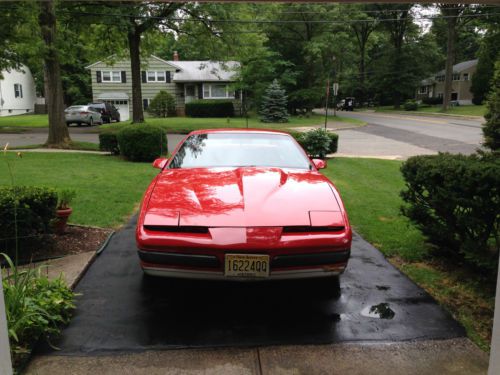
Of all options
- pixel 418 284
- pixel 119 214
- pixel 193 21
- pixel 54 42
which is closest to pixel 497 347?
pixel 418 284

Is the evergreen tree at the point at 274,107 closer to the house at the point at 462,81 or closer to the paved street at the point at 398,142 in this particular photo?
the paved street at the point at 398,142

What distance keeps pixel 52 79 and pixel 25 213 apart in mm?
12073

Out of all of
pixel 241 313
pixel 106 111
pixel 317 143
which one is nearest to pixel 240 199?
pixel 241 313

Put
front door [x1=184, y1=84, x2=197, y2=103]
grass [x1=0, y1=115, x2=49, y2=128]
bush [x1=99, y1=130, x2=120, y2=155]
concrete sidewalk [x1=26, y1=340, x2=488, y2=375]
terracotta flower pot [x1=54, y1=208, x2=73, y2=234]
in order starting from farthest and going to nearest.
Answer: front door [x1=184, y1=84, x2=197, y2=103]
grass [x1=0, y1=115, x2=49, y2=128]
bush [x1=99, y1=130, x2=120, y2=155]
terracotta flower pot [x1=54, y1=208, x2=73, y2=234]
concrete sidewalk [x1=26, y1=340, x2=488, y2=375]

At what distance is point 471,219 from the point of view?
368cm

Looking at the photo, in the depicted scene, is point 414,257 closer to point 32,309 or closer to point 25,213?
point 32,309

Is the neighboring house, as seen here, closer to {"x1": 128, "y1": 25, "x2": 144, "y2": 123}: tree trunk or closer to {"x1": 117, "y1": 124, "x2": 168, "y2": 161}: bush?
{"x1": 128, "y1": 25, "x2": 144, "y2": 123}: tree trunk

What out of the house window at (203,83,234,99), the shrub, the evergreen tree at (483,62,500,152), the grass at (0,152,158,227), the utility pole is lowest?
the grass at (0,152,158,227)

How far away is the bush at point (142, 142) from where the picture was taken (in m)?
12.1

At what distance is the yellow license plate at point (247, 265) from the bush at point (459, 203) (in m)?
1.74

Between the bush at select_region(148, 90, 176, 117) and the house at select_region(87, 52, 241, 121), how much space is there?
163 centimetres

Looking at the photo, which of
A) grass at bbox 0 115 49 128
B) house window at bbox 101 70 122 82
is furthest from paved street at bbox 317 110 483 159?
house window at bbox 101 70 122 82

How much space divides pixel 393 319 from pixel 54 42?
14.5 metres

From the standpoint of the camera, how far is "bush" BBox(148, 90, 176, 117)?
131ft
